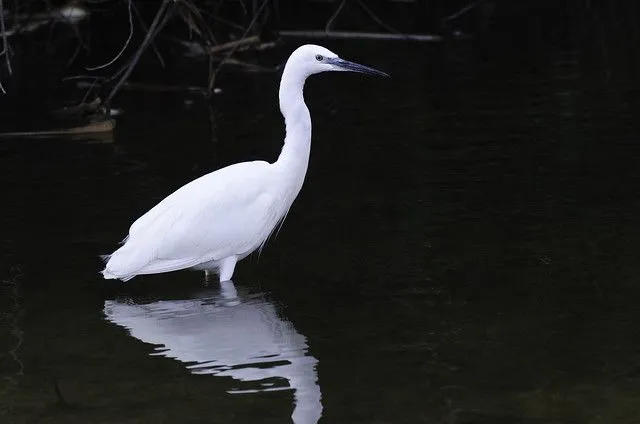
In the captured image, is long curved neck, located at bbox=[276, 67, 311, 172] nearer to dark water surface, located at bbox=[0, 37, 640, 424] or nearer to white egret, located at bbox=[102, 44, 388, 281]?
white egret, located at bbox=[102, 44, 388, 281]

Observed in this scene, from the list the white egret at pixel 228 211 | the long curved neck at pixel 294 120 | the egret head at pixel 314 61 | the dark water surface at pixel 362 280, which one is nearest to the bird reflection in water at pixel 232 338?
the dark water surface at pixel 362 280

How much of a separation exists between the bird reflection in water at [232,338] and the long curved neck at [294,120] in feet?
2.47

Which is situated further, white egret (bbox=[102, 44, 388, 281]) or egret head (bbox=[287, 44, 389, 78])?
egret head (bbox=[287, 44, 389, 78])

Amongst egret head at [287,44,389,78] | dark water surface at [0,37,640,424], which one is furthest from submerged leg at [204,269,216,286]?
egret head at [287,44,389,78]

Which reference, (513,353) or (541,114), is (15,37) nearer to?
(541,114)

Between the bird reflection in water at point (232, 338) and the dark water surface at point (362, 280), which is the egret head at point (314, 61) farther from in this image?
the bird reflection in water at point (232, 338)

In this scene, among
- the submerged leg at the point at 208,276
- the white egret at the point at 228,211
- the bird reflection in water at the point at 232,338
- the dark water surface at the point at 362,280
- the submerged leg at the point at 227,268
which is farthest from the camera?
the submerged leg at the point at 208,276

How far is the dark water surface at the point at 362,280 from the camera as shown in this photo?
536 cm

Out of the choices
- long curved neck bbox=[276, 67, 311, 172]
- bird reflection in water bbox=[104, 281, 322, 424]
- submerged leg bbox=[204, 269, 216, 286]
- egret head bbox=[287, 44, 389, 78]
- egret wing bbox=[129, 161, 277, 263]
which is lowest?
bird reflection in water bbox=[104, 281, 322, 424]

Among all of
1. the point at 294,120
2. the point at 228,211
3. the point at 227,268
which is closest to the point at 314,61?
the point at 294,120

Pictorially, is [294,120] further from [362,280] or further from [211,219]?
[362,280]

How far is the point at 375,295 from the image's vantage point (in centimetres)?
670

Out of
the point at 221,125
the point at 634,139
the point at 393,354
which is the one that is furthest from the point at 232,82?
the point at 393,354

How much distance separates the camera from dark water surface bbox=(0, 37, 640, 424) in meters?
5.36
